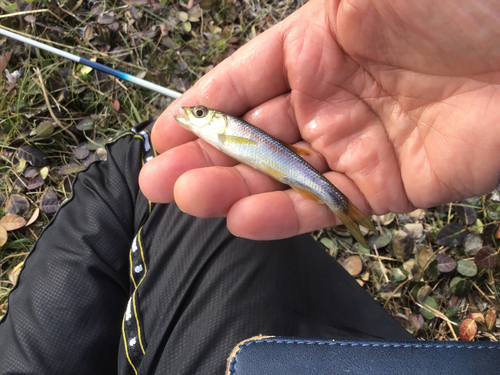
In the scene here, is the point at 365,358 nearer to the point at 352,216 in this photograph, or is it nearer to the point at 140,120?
the point at 352,216

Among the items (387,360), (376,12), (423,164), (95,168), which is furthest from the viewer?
(95,168)

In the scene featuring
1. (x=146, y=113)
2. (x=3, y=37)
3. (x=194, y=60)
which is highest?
(x=3, y=37)

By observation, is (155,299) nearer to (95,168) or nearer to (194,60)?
(95,168)

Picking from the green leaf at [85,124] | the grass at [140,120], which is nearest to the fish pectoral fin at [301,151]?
the grass at [140,120]

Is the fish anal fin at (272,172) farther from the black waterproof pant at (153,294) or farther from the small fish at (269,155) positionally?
the black waterproof pant at (153,294)

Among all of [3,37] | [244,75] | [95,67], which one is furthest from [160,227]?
[3,37]

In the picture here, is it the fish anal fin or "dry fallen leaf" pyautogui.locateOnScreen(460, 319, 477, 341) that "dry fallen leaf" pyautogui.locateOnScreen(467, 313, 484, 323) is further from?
the fish anal fin

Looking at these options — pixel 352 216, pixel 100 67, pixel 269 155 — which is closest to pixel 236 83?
pixel 269 155
